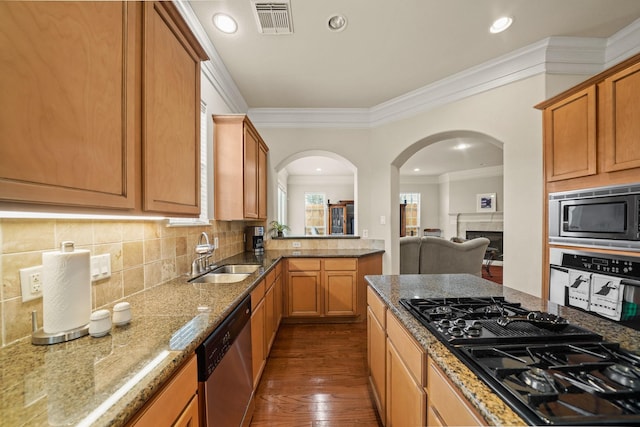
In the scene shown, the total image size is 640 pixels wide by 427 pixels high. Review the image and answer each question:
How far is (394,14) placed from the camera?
1.89m

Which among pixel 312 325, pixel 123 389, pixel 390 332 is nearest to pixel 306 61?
pixel 390 332

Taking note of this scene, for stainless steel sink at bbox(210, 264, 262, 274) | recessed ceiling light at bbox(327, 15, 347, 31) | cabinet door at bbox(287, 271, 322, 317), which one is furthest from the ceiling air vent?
cabinet door at bbox(287, 271, 322, 317)

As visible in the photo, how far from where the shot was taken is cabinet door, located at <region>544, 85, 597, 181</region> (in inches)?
67.7

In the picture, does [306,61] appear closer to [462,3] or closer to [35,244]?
[462,3]

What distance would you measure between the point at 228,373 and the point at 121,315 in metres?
0.55

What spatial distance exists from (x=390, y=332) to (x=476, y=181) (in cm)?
768

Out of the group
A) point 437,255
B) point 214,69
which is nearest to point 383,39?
point 214,69

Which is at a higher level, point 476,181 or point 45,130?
Result: point 476,181

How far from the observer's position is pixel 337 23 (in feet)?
6.48

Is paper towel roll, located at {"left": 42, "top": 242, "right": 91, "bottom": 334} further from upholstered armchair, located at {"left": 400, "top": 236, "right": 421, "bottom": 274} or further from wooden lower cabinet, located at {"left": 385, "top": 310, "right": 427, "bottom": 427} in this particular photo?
upholstered armchair, located at {"left": 400, "top": 236, "right": 421, "bottom": 274}

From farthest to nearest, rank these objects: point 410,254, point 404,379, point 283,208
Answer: point 283,208 < point 410,254 < point 404,379

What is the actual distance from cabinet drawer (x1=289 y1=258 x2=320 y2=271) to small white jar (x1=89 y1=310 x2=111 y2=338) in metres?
2.20

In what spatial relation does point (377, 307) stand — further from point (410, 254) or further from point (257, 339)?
point (410, 254)

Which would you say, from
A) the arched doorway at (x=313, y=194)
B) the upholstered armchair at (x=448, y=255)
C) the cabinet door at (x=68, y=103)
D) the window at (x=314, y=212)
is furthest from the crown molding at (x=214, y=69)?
the window at (x=314, y=212)
